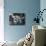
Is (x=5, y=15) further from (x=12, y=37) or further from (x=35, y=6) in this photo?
(x=35, y=6)

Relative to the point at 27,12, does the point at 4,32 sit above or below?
below

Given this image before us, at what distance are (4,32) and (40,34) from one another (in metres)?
2.94

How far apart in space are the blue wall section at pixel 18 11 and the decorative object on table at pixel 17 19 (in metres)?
0.12

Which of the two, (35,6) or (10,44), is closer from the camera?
(10,44)

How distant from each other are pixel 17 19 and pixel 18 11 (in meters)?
0.32

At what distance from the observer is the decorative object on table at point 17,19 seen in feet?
17.5

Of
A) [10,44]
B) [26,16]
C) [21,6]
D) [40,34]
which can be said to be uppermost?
[21,6]

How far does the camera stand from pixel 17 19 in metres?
5.38

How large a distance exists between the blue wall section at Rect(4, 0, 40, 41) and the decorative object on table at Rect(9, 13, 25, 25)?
0.39ft

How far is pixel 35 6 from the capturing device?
215 inches

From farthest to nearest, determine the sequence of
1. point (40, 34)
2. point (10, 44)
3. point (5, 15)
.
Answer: point (5, 15) < point (10, 44) < point (40, 34)

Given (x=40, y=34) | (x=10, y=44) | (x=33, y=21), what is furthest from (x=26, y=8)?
(x=40, y=34)

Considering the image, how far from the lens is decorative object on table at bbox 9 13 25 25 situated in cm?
534

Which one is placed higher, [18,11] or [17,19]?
[18,11]
